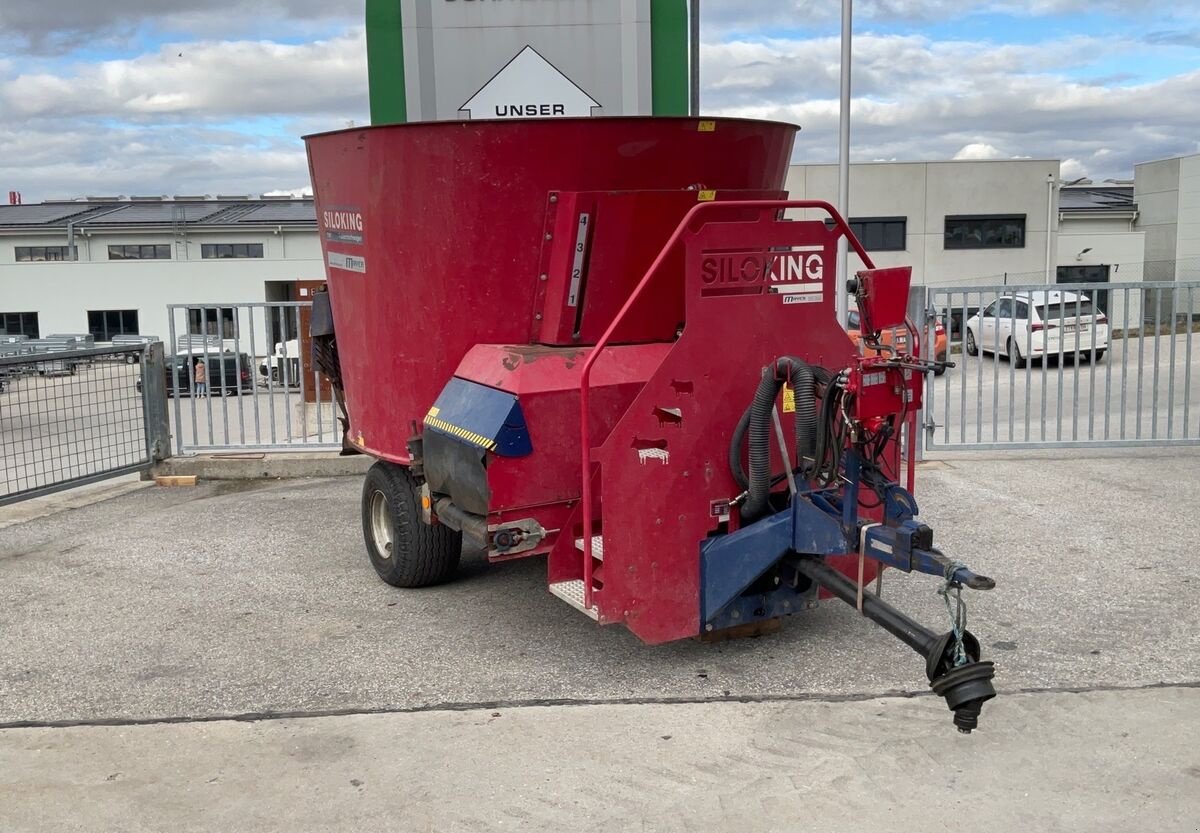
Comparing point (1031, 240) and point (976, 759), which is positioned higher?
point (1031, 240)

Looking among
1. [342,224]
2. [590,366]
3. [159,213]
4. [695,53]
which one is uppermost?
[159,213]

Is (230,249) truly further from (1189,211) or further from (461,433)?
(461,433)

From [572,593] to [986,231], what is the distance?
38581 mm

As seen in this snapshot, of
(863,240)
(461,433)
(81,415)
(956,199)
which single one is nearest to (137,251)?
(863,240)

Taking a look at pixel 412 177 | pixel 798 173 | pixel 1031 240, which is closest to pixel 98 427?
pixel 412 177

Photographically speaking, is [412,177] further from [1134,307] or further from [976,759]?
[1134,307]

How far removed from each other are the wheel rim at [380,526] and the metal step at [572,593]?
66.1 inches

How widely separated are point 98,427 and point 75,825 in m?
6.12

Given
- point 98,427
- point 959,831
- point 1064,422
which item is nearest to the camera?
point 959,831

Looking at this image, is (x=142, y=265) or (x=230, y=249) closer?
(x=142, y=265)

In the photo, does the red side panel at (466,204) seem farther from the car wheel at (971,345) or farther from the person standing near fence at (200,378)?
the car wheel at (971,345)

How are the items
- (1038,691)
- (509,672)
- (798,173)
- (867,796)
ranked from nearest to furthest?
(867,796) < (1038,691) < (509,672) < (798,173)

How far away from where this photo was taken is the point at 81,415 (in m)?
9.12

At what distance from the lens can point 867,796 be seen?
3.71m
